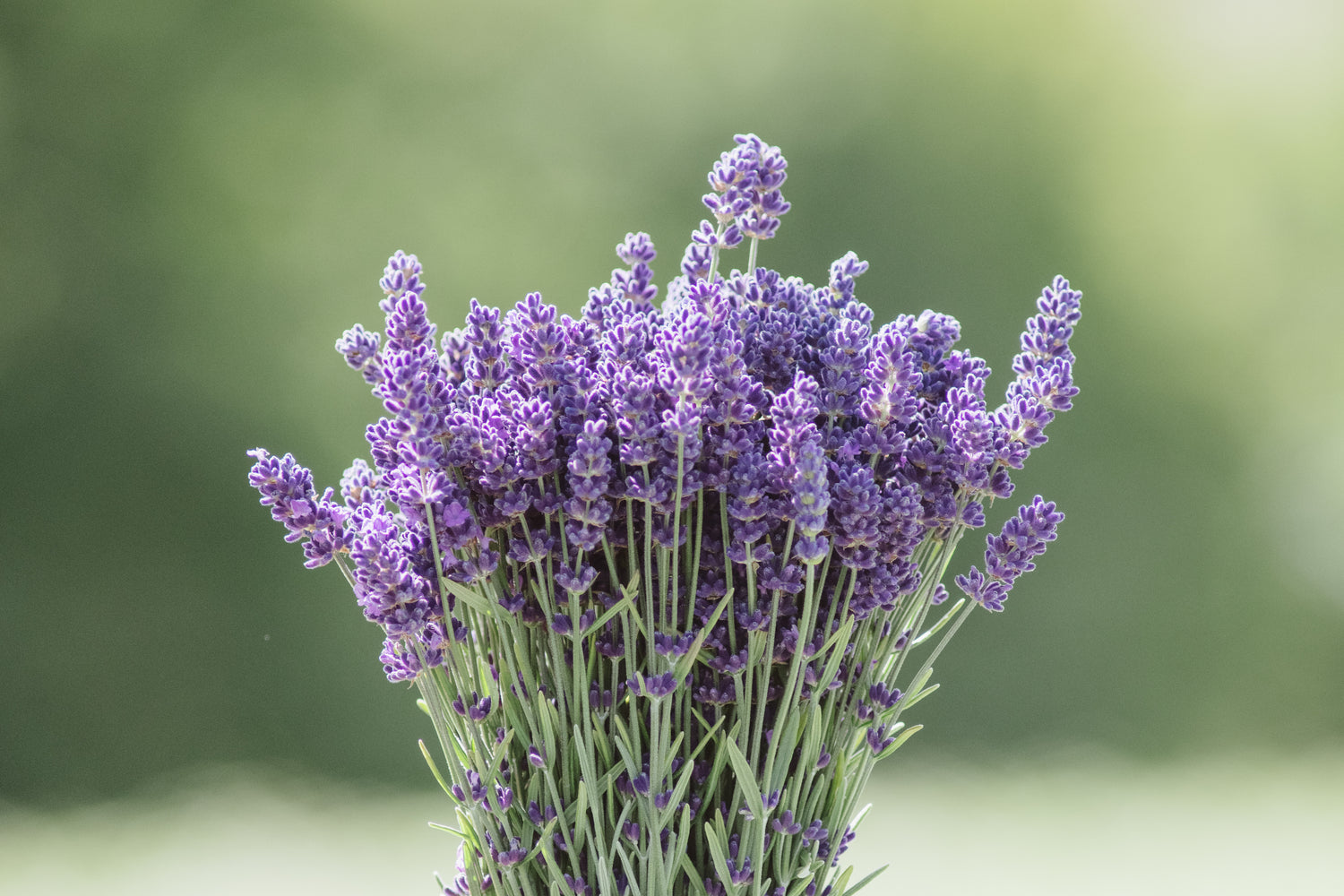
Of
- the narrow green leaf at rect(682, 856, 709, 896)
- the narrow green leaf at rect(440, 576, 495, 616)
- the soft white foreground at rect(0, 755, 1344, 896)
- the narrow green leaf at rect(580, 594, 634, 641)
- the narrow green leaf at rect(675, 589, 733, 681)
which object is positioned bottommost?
the narrow green leaf at rect(682, 856, 709, 896)

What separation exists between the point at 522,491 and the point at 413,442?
4cm

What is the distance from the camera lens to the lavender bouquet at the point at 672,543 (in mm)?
413

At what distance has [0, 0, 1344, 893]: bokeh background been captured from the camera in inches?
68.8

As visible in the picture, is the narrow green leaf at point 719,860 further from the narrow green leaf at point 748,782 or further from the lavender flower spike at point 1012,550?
the lavender flower spike at point 1012,550

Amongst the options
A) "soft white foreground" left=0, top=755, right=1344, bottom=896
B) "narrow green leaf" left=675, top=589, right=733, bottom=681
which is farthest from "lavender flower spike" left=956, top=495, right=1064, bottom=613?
"soft white foreground" left=0, top=755, right=1344, bottom=896

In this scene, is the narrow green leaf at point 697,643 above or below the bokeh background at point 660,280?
below

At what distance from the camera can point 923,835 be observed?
1.93m

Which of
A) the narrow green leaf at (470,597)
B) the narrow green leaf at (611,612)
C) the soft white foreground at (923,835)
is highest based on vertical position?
the soft white foreground at (923,835)

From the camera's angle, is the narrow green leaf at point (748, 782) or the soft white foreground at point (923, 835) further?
the soft white foreground at point (923, 835)

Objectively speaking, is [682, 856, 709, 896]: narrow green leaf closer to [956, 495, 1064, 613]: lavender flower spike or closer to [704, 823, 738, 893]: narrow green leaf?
[704, 823, 738, 893]: narrow green leaf

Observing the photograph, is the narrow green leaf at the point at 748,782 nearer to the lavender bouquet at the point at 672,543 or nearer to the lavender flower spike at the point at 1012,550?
the lavender bouquet at the point at 672,543

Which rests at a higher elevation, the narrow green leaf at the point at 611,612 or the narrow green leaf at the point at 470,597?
the narrow green leaf at the point at 470,597

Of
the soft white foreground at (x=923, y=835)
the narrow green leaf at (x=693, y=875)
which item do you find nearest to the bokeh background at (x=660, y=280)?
the soft white foreground at (x=923, y=835)

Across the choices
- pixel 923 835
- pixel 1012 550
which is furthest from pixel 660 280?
pixel 1012 550
